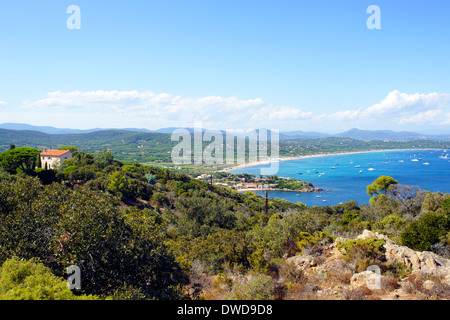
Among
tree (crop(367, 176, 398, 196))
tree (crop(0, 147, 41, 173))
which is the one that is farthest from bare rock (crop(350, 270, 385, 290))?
tree (crop(367, 176, 398, 196))

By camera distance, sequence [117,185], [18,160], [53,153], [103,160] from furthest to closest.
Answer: [53,153] → [103,160] → [18,160] → [117,185]

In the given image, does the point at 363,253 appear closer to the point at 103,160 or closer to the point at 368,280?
the point at 368,280

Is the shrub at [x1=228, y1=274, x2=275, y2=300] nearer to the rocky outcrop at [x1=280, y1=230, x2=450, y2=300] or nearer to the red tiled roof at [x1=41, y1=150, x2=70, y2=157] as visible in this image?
the rocky outcrop at [x1=280, y1=230, x2=450, y2=300]

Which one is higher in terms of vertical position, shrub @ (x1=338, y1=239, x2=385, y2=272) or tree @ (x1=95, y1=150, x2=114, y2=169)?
tree @ (x1=95, y1=150, x2=114, y2=169)

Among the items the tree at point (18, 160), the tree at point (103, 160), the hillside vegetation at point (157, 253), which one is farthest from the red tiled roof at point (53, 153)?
the hillside vegetation at point (157, 253)

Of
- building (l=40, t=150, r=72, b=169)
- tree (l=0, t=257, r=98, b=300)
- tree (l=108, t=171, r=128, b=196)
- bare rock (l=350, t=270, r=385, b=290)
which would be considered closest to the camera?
tree (l=0, t=257, r=98, b=300)

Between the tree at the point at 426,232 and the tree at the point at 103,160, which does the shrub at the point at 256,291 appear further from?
the tree at the point at 103,160

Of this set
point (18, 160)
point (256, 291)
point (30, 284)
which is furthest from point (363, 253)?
point (18, 160)

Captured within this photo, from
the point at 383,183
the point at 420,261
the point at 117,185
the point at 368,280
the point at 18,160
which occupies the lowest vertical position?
the point at 383,183
